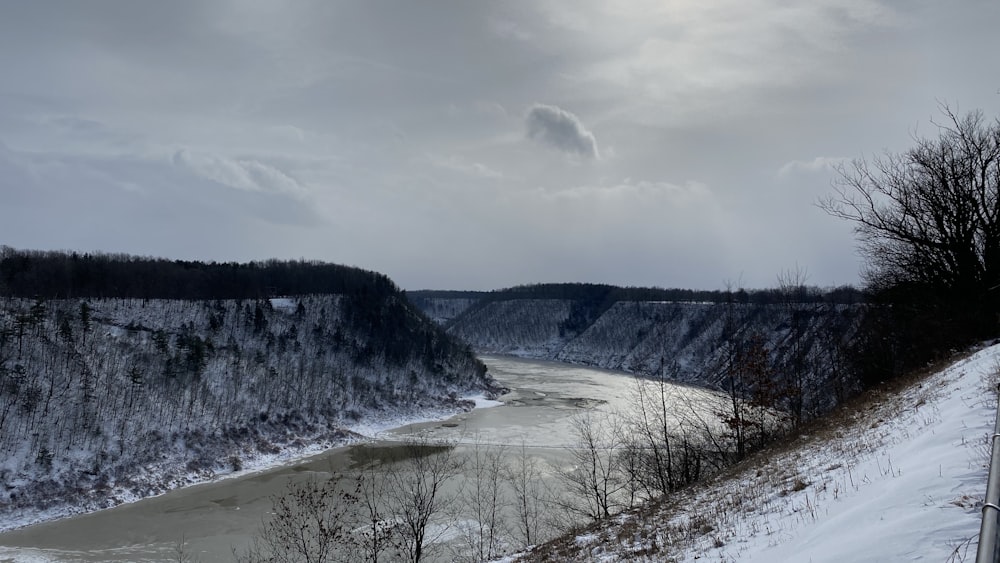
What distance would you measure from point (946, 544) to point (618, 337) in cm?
13711

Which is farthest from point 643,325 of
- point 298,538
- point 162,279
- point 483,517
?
point 298,538

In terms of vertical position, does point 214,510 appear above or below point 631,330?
below

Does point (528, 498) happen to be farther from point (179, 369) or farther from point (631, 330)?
point (631, 330)

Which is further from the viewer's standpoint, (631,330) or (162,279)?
(631,330)

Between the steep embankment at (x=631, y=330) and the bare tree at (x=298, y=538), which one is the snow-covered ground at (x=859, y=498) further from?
the steep embankment at (x=631, y=330)

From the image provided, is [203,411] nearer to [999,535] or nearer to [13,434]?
[13,434]

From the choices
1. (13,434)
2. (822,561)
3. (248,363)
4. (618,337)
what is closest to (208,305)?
A: (248,363)

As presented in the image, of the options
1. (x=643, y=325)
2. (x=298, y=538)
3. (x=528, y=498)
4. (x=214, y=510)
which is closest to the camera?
(x=298, y=538)

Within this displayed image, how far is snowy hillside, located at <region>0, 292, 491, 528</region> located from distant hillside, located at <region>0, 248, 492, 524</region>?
0.14m

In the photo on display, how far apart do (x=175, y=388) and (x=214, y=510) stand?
20083 mm

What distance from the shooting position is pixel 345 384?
62188 mm

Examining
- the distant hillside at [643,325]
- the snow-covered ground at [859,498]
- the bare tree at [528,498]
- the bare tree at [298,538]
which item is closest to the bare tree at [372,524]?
the bare tree at [298,538]

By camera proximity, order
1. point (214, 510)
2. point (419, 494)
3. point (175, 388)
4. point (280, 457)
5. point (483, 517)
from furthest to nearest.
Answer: point (175, 388), point (280, 457), point (214, 510), point (483, 517), point (419, 494)

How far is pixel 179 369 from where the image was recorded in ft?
161
